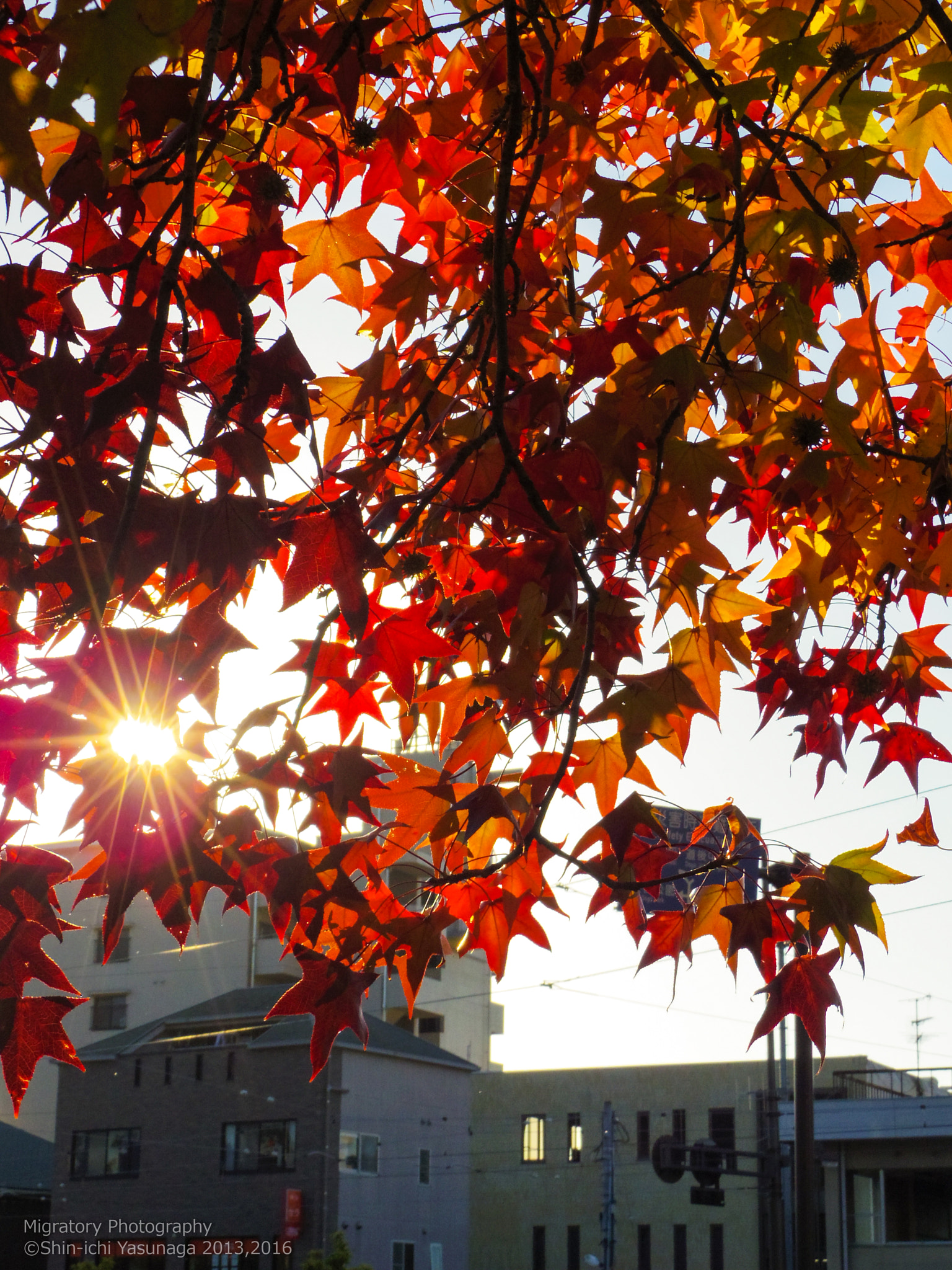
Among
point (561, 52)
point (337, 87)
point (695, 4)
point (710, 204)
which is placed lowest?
point (710, 204)

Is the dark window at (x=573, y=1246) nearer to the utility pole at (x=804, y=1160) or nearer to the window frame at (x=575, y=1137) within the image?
the window frame at (x=575, y=1137)

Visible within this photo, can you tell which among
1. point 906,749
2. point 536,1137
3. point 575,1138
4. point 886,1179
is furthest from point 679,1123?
point 906,749

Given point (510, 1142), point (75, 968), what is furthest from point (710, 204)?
point (75, 968)

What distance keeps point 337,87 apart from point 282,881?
4.26 feet

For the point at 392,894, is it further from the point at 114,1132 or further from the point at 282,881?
the point at 114,1132

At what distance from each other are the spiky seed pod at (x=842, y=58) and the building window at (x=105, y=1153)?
2341cm

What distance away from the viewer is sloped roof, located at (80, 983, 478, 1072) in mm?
21156

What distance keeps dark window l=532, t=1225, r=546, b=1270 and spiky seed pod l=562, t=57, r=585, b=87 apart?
2719cm

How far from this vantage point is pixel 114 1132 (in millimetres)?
22062

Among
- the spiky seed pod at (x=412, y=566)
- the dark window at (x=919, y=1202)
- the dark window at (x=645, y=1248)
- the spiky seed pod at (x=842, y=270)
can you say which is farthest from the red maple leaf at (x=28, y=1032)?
the dark window at (x=645, y=1248)

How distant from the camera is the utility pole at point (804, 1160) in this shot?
7.11 meters

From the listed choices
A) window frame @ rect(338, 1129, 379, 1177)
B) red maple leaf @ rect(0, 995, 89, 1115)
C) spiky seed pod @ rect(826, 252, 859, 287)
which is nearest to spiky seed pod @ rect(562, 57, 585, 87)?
spiky seed pod @ rect(826, 252, 859, 287)

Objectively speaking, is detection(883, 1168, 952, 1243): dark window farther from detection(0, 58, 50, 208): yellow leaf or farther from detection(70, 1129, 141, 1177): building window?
detection(0, 58, 50, 208): yellow leaf

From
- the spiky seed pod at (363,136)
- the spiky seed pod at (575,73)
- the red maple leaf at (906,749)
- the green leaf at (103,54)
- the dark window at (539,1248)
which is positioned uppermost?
the spiky seed pod at (575,73)
